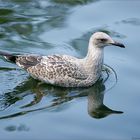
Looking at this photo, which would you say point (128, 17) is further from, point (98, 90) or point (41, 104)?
point (41, 104)

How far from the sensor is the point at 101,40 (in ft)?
29.3

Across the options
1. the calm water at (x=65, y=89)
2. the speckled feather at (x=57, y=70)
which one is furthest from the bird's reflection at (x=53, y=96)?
the speckled feather at (x=57, y=70)

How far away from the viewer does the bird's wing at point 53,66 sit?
29.1ft

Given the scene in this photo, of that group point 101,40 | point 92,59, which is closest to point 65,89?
point 92,59

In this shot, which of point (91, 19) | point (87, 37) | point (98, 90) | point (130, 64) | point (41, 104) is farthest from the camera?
point (91, 19)

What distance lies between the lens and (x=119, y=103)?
860 cm

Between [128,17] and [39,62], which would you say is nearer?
[39,62]

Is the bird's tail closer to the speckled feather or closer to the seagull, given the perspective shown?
the seagull

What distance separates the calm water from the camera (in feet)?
26.1

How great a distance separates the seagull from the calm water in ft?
0.41

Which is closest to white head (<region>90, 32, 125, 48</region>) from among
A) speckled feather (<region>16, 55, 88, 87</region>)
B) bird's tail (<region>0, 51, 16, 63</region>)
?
speckled feather (<region>16, 55, 88, 87</region>)

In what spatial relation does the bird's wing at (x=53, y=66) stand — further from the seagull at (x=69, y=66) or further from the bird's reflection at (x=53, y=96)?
the bird's reflection at (x=53, y=96)

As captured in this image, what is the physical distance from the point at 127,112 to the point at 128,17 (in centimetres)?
336

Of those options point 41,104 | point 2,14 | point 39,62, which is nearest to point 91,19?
point 2,14
